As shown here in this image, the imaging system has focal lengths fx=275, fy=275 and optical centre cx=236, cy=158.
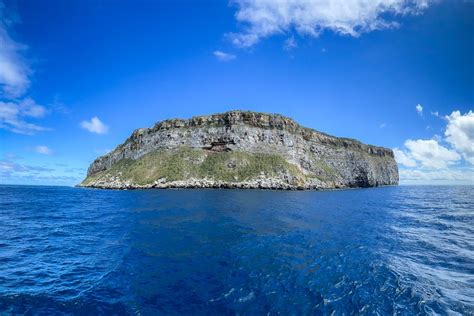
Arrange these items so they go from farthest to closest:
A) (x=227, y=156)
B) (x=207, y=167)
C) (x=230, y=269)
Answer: (x=227, y=156) < (x=207, y=167) < (x=230, y=269)

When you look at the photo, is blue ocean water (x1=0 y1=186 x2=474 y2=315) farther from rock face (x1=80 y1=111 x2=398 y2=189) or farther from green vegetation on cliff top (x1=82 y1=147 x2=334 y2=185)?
green vegetation on cliff top (x1=82 y1=147 x2=334 y2=185)

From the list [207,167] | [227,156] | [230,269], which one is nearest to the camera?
[230,269]

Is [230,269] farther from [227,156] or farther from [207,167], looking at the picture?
[227,156]

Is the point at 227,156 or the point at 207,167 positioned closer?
the point at 207,167

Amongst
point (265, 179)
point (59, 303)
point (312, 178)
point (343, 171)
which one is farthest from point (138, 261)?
point (343, 171)

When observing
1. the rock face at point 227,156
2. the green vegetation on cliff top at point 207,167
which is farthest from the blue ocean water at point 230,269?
the green vegetation on cliff top at point 207,167

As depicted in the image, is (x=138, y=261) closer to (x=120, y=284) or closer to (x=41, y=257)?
(x=120, y=284)

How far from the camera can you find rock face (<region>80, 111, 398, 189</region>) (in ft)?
421

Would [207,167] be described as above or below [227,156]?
below

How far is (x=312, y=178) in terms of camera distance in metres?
151

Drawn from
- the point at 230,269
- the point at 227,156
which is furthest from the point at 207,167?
the point at 230,269

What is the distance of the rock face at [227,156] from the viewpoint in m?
128

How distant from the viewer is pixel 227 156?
460 ft

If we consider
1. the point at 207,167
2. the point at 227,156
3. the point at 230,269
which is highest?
the point at 227,156
